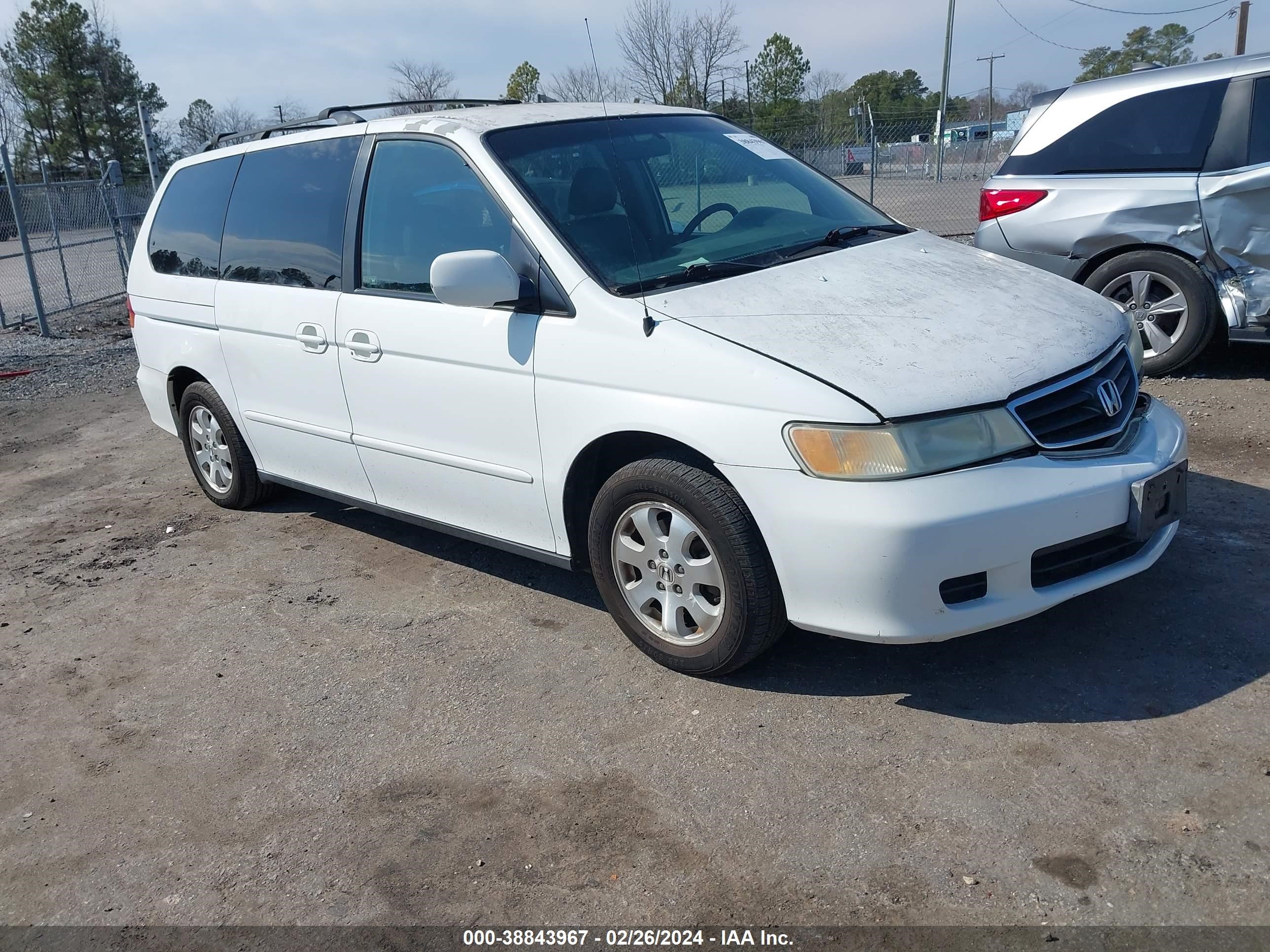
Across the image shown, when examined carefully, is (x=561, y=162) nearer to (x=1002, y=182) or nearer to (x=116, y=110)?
(x=1002, y=182)

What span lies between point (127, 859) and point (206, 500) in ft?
11.2

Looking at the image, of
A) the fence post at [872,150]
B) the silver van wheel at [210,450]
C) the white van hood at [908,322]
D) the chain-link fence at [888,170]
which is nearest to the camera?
the white van hood at [908,322]

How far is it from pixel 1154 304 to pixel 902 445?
14.7 ft

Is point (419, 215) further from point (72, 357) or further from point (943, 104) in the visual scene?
point (943, 104)

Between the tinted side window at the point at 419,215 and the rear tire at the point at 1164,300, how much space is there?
416 centimetres

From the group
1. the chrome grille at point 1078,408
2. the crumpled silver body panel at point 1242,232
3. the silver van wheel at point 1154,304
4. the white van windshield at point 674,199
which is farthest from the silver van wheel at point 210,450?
the crumpled silver body panel at point 1242,232

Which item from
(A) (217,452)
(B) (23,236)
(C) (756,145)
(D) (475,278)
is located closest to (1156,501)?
(D) (475,278)

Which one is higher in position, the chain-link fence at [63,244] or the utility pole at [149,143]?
the utility pole at [149,143]

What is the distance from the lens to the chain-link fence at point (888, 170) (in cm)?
1544

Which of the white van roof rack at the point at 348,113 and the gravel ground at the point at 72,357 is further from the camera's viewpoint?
the gravel ground at the point at 72,357

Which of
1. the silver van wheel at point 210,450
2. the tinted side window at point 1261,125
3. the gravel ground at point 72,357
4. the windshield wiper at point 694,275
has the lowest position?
the gravel ground at point 72,357

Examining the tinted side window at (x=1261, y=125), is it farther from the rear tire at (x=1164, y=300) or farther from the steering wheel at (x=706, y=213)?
the steering wheel at (x=706, y=213)

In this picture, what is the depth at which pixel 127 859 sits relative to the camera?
293cm

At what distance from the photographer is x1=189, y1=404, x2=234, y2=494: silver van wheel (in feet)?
18.3
